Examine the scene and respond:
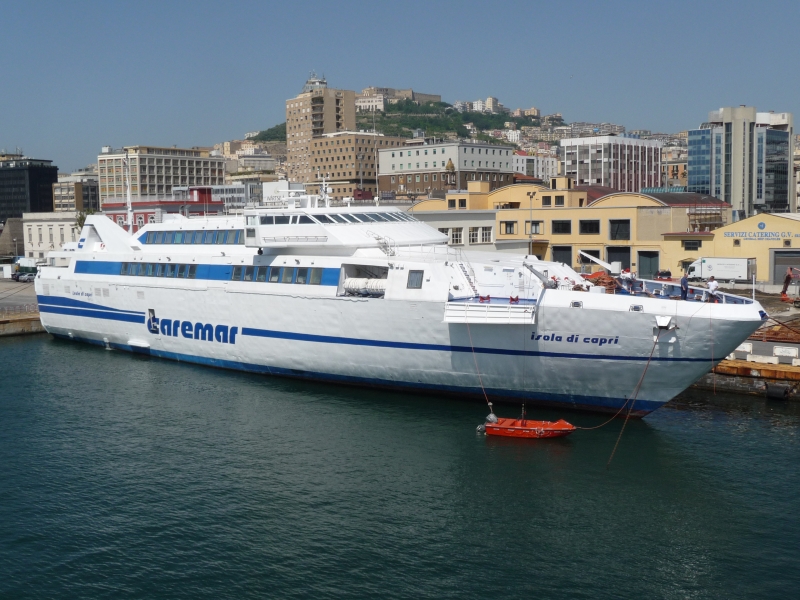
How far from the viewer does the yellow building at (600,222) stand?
159ft

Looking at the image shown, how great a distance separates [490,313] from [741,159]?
9436 centimetres

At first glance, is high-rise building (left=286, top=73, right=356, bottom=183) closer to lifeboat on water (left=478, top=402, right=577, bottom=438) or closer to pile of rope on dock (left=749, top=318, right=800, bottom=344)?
pile of rope on dock (left=749, top=318, right=800, bottom=344)

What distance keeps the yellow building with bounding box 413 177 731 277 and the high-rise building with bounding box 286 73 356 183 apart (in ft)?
296

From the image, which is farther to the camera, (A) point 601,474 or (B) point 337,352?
(B) point 337,352

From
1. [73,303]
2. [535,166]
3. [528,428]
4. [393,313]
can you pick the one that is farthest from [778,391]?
[535,166]

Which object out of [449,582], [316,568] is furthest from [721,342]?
[316,568]

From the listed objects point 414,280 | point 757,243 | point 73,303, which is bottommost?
point 73,303

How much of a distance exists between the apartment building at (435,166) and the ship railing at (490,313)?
68598mm

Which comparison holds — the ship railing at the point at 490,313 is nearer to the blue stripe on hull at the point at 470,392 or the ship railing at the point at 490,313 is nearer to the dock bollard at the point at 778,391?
the blue stripe on hull at the point at 470,392

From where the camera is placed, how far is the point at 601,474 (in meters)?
19.9

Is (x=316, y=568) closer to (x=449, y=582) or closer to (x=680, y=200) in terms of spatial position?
(x=449, y=582)

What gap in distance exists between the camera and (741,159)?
106m

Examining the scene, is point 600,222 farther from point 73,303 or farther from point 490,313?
point 73,303

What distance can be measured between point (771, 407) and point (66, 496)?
20.8 metres
